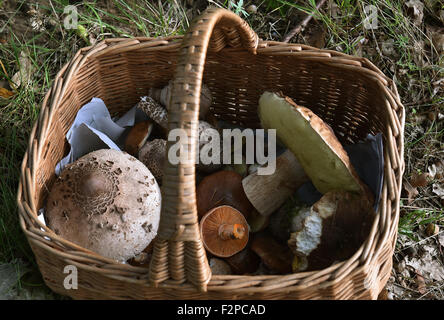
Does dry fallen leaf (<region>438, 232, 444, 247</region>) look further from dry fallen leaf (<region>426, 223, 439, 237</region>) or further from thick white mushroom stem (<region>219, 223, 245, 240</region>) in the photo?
thick white mushroom stem (<region>219, 223, 245, 240</region>)

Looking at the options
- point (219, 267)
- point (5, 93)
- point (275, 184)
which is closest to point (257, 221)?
point (275, 184)

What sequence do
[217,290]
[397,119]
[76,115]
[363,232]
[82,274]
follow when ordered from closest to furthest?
1. [217,290]
2. [82,274]
3. [363,232]
4. [397,119]
5. [76,115]

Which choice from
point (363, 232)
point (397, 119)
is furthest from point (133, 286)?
point (397, 119)

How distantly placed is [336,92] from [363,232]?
905mm

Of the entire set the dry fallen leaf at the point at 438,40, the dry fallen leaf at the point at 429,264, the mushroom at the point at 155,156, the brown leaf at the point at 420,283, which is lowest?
the brown leaf at the point at 420,283

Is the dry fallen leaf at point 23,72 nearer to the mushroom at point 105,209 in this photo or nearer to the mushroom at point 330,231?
the mushroom at point 105,209

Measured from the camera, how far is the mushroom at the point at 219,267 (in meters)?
2.15

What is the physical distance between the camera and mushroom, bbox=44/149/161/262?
203cm

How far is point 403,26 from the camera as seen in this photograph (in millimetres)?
3275

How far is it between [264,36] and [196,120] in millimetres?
2104

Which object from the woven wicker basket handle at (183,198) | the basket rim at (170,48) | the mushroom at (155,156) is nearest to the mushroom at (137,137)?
the mushroom at (155,156)

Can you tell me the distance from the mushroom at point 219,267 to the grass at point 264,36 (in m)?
1.44

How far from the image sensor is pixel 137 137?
254cm

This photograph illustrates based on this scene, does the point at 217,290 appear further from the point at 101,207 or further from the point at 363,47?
the point at 363,47
